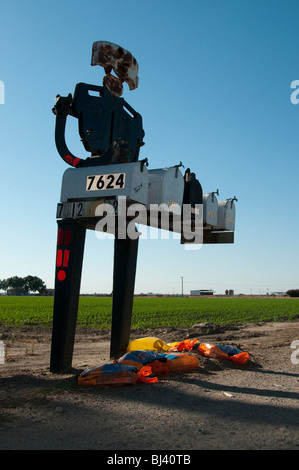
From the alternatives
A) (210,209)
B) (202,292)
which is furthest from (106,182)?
(202,292)

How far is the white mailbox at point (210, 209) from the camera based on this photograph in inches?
339

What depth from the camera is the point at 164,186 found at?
7.45m

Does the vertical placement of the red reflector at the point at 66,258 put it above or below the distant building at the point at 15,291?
above

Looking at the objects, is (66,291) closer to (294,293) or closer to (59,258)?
(59,258)

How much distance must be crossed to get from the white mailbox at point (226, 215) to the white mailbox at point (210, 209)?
18cm

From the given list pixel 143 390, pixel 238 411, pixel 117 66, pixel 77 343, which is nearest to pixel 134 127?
pixel 117 66

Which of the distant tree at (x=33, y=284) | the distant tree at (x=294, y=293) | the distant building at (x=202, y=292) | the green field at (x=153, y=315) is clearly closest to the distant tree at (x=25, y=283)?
the distant tree at (x=33, y=284)

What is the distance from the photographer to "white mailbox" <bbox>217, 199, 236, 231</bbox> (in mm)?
9117

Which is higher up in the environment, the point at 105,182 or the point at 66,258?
the point at 105,182

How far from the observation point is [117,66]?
326 inches

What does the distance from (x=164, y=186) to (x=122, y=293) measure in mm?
2281

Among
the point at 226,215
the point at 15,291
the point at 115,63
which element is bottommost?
the point at 15,291

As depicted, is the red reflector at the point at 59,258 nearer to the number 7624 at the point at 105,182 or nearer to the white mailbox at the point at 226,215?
the number 7624 at the point at 105,182
